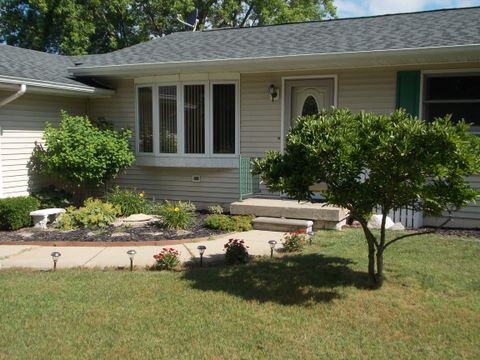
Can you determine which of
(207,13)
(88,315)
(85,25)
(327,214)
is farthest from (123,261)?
(207,13)

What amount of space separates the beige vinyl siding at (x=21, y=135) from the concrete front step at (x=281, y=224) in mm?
4462

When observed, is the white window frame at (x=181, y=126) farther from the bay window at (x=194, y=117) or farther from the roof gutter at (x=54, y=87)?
the roof gutter at (x=54, y=87)

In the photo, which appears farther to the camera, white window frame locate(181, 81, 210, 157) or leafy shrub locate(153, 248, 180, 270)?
white window frame locate(181, 81, 210, 157)

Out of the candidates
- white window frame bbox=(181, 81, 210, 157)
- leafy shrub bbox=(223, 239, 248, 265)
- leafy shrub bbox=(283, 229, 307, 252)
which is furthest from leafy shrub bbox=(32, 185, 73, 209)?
leafy shrub bbox=(283, 229, 307, 252)

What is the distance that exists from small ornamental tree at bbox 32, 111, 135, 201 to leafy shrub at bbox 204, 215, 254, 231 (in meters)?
2.55

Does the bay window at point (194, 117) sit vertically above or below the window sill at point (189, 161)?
above

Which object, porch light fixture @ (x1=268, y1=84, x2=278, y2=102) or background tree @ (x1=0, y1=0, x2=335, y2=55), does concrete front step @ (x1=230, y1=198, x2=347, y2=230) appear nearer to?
porch light fixture @ (x1=268, y1=84, x2=278, y2=102)

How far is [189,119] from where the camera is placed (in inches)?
402

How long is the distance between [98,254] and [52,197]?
3.34m

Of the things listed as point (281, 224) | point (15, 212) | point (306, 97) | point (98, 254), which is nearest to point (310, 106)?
point (306, 97)

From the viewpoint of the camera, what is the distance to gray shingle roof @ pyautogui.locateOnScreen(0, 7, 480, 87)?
8.57m

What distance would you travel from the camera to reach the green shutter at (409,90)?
850cm

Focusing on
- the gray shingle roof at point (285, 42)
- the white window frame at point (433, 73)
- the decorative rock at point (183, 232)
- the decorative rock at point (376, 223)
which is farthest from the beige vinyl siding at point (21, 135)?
the white window frame at point (433, 73)

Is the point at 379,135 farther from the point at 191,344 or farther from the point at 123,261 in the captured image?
the point at 123,261
